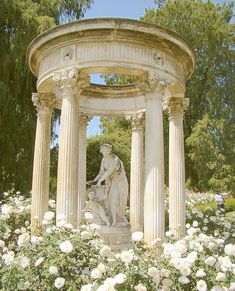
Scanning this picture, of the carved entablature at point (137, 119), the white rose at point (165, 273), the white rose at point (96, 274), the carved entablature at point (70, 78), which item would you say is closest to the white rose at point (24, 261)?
the white rose at point (96, 274)

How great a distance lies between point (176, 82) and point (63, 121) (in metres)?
4.03

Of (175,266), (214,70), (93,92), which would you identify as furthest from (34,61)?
(214,70)

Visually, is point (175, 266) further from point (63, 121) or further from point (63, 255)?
point (63, 121)

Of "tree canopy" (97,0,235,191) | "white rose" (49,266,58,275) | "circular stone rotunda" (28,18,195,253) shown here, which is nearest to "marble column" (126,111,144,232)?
"circular stone rotunda" (28,18,195,253)

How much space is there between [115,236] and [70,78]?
5.64 m

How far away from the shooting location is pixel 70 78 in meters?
11.7

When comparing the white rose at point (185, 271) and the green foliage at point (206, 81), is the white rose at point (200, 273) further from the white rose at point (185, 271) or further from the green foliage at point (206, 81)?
the green foliage at point (206, 81)

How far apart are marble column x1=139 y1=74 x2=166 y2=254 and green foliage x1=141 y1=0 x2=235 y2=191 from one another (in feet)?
71.7

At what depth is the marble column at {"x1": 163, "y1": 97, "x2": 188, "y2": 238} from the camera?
13875 millimetres

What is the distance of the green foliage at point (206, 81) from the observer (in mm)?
33625

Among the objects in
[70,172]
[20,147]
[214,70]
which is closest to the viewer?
[70,172]

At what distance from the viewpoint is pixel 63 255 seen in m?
6.37

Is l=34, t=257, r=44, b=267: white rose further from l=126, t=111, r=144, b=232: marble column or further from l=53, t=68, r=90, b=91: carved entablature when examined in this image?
l=126, t=111, r=144, b=232: marble column

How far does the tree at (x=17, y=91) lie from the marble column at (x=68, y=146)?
36.5ft
